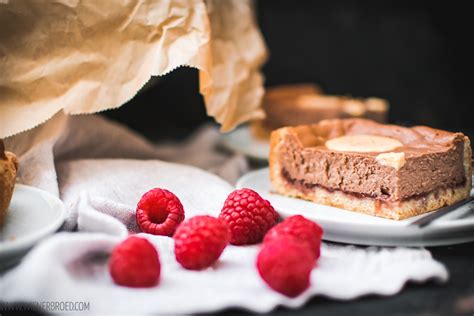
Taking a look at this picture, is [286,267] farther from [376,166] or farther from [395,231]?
[376,166]

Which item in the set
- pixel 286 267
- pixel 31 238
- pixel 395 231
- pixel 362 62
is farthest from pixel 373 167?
pixel 362 62

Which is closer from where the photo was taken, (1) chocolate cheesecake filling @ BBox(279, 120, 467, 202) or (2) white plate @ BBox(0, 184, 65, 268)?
(2) white plate @ BBox(0, 184, 65, 268)

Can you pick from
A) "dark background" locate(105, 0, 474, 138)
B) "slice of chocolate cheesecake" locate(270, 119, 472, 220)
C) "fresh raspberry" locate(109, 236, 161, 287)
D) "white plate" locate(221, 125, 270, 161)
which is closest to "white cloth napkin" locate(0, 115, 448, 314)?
"fresh raspberry" locate(109, 236, 161, 287)

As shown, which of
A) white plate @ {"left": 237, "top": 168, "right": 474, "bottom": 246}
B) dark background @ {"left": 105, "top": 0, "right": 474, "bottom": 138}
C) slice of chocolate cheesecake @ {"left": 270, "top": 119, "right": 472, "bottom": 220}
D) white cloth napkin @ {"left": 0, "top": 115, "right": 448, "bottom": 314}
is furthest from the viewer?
dark background @ {"left": 105, "top": 0, "right": 474, "bottom": 138}

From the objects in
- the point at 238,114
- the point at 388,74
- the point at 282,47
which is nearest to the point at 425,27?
the point at 388,74

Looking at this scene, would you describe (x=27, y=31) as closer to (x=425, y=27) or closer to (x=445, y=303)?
(x=445, y=303)

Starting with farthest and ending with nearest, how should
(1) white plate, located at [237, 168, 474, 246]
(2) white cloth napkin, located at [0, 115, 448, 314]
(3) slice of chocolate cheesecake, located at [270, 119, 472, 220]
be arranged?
(3) slice of chocolate cheesecake, located at [270, 119, 472, 220] < (1) white plate, located at [237, 168, 474, 246] < (2) white cloth napkin, located at [0, 115, 448, 314]

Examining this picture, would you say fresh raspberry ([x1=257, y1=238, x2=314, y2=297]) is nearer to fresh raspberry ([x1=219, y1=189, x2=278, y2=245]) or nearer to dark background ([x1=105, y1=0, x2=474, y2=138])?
fresh raspberry ([x1=219, y1=189, x2=278, y2=245])

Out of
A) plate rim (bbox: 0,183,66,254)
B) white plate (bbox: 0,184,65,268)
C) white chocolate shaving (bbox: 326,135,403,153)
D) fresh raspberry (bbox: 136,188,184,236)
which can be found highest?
white chocolate shaving (bbox: 326,135,403,153)
